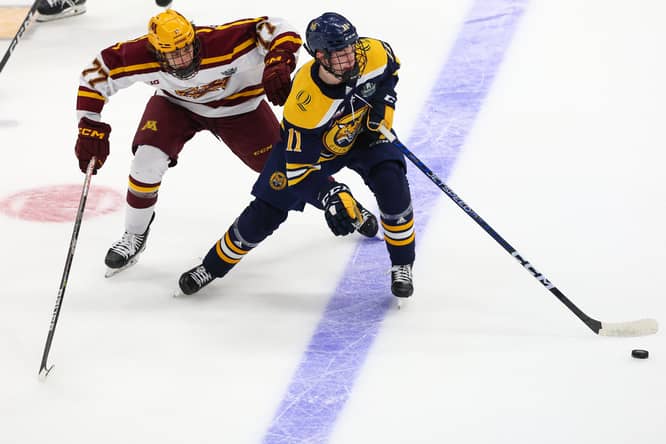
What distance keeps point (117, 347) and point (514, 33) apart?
297 centimetres

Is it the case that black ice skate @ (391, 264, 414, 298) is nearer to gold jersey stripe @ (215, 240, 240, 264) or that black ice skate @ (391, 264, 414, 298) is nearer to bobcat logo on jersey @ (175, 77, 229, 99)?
gold jersey stripe @ (215, 240, 240, 264)

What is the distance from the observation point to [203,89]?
4.04 metres

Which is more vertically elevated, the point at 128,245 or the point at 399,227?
the point at 399,227

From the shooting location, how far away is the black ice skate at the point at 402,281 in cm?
384

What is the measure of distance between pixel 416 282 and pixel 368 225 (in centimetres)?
38

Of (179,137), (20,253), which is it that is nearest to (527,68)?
(179,137)

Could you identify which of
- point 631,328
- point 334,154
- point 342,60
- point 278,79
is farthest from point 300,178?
point 631,328

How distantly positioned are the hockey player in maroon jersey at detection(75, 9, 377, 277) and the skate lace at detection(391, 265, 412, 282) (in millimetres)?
663

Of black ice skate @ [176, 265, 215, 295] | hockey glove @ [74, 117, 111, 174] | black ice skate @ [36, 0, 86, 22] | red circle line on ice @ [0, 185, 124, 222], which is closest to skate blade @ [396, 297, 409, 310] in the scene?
black ice skate @ [176, 265, 215, 295]

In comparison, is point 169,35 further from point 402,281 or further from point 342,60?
point 402,281

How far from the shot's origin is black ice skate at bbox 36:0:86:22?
6510mm

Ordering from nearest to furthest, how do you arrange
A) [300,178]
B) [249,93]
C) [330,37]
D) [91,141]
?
[330,37], [300,178], [91,141], [249,93]

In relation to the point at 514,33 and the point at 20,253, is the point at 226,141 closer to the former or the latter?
the point at 20,253

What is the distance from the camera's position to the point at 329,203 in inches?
140
